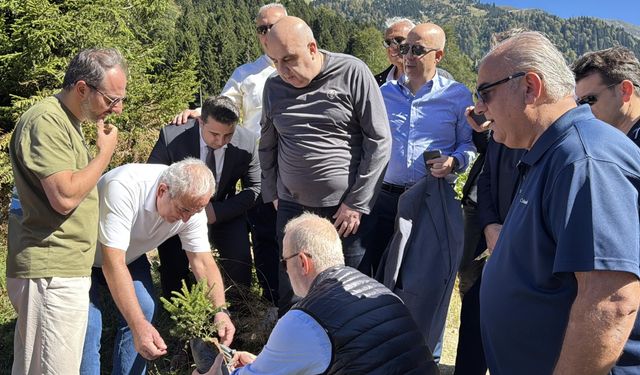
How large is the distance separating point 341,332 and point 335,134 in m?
1.69

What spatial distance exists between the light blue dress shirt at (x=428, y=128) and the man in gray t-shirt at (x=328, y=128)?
0.24 m

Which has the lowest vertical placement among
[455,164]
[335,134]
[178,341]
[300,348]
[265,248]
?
[178,341]

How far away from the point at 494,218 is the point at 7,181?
647 centimetres

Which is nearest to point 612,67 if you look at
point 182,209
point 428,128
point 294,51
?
point 428,128

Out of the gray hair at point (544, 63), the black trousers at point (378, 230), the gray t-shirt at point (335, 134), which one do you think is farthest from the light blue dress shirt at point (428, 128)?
the gray hair at point (544, 63)

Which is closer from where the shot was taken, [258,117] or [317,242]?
[317,242]

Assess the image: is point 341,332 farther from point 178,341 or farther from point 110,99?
point 178,341

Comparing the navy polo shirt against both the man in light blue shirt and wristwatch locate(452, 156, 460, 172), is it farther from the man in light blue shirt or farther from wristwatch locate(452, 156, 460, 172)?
the man in light blue shirt

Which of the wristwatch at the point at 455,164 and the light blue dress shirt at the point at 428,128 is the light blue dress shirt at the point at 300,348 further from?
the light blue dress shirt at the point at 428,128

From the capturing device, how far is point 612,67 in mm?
2676

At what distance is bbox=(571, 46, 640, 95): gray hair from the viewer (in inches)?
105

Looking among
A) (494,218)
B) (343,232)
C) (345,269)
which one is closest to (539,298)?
(345,269)

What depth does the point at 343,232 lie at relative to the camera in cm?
354

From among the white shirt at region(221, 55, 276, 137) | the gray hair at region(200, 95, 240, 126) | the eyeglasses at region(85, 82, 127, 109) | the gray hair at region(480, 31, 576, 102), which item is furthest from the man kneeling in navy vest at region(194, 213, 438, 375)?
the white shirt at region(221, 55, 276, 137)
